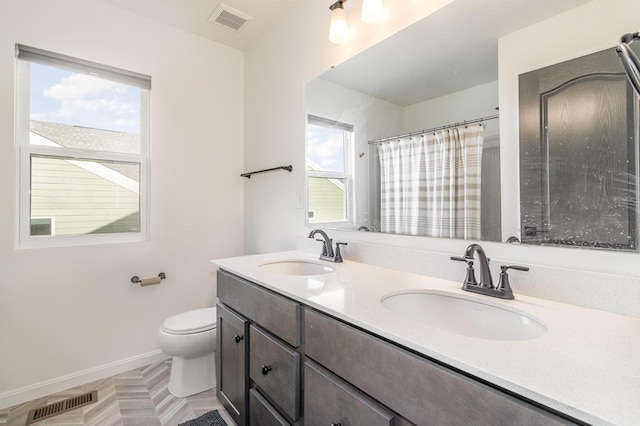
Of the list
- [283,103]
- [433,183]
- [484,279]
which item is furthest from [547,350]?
[283,103]

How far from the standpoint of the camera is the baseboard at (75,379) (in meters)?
1.77

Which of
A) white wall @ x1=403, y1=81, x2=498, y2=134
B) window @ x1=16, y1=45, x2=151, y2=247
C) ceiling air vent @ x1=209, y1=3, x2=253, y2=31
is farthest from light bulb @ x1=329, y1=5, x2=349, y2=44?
window @ x1=16, y1=45, x2=151, y2=247

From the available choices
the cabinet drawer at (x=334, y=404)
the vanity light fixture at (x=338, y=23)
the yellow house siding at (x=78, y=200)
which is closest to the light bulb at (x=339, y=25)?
the vanity light fixture at (x=338, y=23)

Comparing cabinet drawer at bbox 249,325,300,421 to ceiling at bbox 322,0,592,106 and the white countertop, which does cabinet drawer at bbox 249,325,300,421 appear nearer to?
the white countertop

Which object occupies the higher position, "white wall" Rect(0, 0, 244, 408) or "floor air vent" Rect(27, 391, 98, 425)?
"white wall" Rect(0, 0, 244, 408)

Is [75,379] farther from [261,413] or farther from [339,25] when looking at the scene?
[339,25]

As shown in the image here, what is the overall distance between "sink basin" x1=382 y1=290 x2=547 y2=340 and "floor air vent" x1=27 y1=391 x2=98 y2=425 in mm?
1975

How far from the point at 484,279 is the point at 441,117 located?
2.31 ft

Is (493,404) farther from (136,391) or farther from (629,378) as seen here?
(136,391)

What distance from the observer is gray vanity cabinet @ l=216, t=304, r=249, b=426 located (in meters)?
1.38

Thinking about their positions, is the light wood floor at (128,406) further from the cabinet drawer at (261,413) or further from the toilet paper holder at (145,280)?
the toilet paper holder at (145,280)

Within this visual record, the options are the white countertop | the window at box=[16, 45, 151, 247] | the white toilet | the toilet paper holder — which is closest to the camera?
the white countertop

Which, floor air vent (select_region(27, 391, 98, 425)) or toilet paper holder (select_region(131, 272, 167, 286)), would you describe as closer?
floor air vent (select_region(27, 391, 98, 425))

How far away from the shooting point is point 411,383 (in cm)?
70
